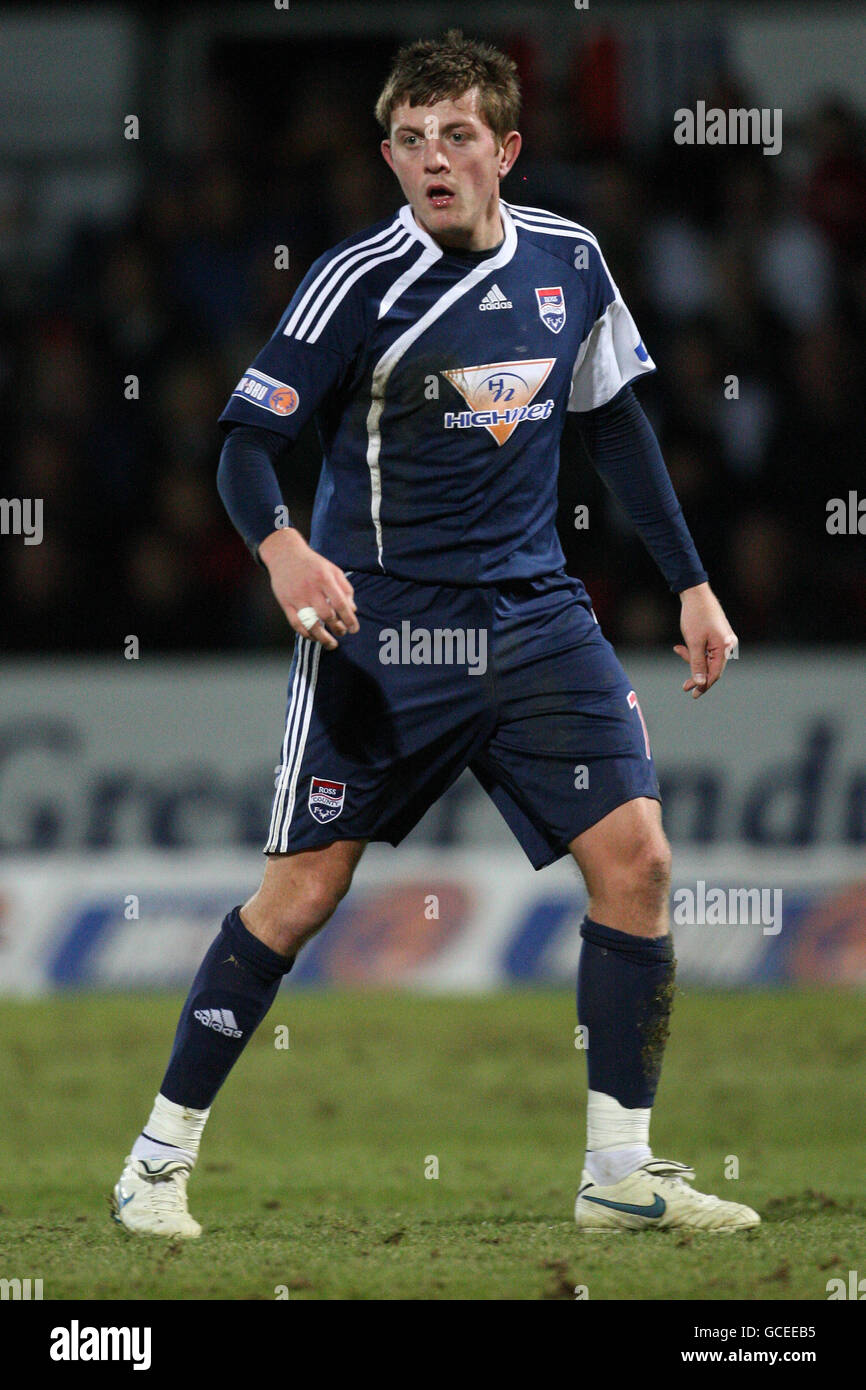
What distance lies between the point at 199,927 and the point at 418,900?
106 cm

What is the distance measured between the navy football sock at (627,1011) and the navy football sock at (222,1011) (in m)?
0.70

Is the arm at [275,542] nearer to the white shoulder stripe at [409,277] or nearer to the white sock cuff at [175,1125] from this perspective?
the white shoulder stripe at [409,277]

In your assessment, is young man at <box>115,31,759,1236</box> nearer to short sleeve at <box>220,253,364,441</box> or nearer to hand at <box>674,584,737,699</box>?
short sleeve at <box>220,253,364,441</box>

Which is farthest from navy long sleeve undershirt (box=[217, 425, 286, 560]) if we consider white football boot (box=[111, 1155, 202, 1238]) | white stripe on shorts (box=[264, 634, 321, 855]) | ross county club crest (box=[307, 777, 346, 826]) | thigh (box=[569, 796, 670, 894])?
white football boot (box=[111, 1155, 202, 1238])

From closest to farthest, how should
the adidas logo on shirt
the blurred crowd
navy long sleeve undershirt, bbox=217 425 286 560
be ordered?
navy long sleeve undershirt, bbox=217 425 286 560
the adidas logo on shirt
the blurred crowd

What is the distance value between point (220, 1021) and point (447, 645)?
38.6 inches

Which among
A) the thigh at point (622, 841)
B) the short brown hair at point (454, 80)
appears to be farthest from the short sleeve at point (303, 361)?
the thigh at point (622, 841)

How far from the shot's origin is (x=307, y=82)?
12.9 m

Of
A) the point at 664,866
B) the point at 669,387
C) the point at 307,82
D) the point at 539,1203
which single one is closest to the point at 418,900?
the point at 669,387

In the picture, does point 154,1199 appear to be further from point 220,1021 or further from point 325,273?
point 325,273

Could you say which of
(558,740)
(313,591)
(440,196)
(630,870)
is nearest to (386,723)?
(558,740)

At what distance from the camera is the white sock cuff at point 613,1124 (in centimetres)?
446

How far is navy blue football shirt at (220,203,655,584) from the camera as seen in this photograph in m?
4.28

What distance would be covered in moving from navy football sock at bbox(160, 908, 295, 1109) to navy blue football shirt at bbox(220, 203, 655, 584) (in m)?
0.89
